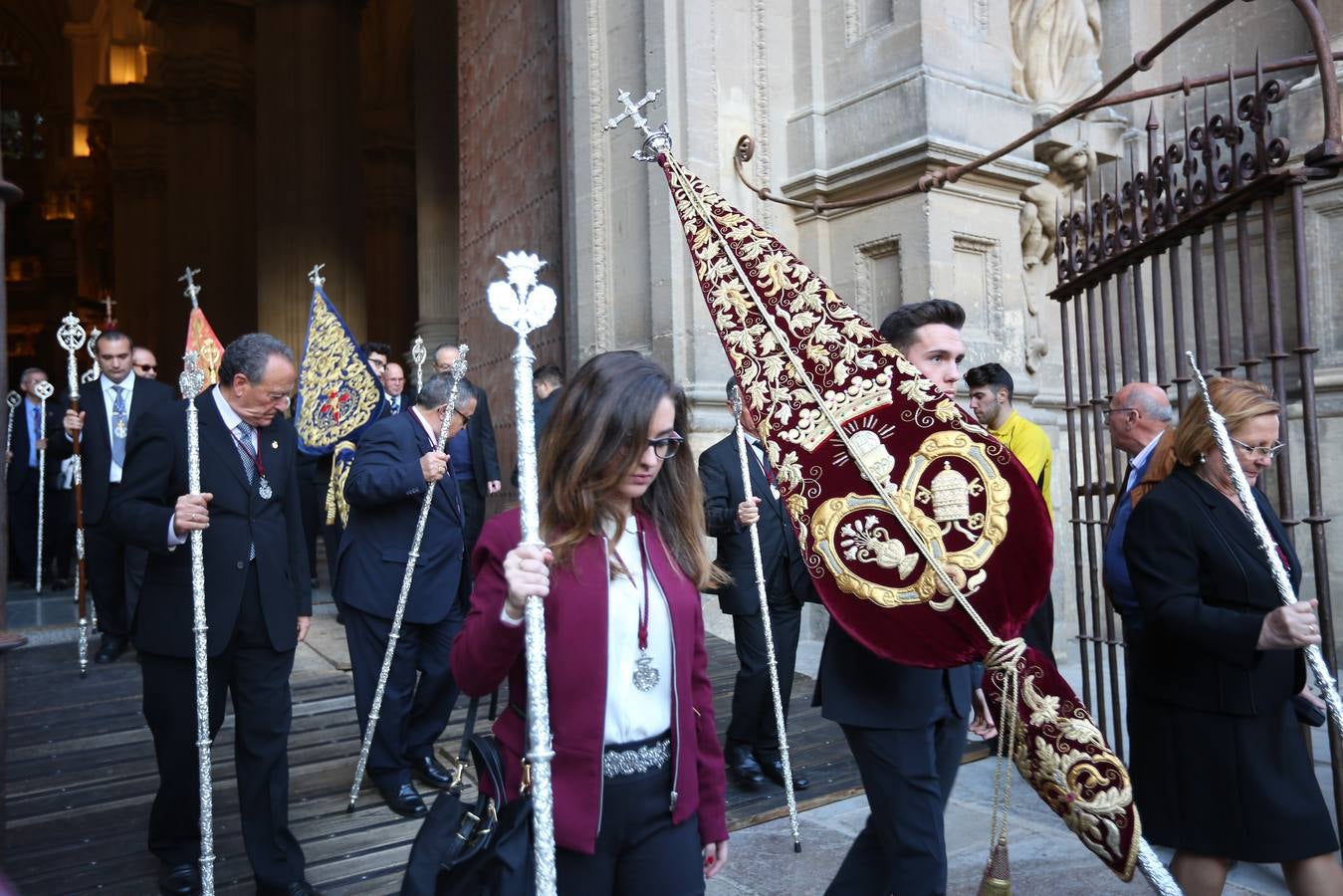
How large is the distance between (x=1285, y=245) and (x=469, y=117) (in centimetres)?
745

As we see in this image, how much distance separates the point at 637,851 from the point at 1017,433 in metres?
4.34

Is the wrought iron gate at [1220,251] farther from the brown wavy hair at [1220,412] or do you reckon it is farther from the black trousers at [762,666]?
the black trousers at [762,666]

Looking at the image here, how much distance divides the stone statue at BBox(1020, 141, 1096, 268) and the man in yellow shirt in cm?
301

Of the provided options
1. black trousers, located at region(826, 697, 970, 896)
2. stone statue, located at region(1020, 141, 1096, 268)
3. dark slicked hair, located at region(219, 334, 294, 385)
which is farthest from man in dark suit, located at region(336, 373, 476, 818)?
stone statue, located at region(1020, 141, 1096, 268)

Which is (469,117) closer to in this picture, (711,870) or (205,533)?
(205,533)

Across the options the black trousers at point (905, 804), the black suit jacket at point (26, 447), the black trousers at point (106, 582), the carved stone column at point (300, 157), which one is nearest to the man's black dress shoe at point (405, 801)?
the black trousers at point (106, 582)

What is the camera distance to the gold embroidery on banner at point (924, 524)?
111 inches

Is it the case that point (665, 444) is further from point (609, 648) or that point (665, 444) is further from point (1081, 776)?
point (1081, 776)

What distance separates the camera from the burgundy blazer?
216 cm

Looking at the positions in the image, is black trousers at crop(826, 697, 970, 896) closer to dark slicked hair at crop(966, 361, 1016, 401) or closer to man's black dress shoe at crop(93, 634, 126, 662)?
dark slicked hair at crop(966, 361, 1016, 401)

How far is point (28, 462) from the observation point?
1066 cm

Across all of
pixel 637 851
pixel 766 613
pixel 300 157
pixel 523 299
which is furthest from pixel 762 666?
pixel 300 157

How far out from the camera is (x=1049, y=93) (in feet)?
29.5

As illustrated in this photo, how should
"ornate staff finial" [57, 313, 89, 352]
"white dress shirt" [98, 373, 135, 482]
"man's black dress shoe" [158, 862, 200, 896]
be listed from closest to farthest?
"man's black dress shoe" [158, 862, 200, 896] → "white dress shirt" [98, 373, 135, 482] → "ornate staff finial" [57, 313, 89, 352]
